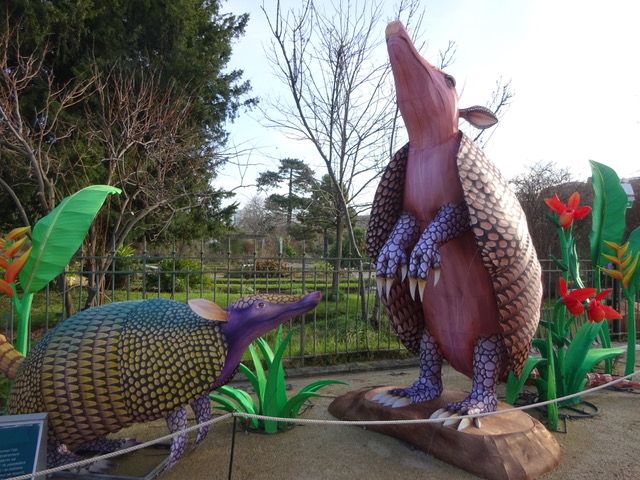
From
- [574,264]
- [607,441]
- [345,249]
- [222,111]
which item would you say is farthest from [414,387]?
[345,249]

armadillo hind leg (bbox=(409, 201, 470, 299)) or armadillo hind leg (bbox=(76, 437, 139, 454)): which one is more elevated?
armadillo hind leg (bbox=(409, 201, 470, 299))

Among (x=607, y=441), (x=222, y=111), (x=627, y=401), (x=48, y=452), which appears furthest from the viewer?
(x=222, y=111)

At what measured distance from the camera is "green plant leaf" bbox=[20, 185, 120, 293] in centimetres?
310

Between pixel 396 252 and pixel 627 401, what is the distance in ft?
10.9

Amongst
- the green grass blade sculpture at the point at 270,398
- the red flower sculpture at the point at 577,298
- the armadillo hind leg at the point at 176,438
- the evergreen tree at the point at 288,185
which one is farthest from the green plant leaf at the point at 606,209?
the evergreen tree at the point at 288,185

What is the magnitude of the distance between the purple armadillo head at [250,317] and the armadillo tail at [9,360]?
1212mm

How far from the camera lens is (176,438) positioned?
109 inches

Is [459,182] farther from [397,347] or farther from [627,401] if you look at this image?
[397,347]

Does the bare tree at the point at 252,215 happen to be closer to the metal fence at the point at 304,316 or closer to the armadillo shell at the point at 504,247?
the metal fence at the point at 304,316

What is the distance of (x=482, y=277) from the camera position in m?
3.08

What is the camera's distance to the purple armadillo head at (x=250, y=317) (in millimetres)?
2764

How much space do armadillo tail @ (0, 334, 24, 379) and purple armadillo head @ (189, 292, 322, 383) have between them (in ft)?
3.98

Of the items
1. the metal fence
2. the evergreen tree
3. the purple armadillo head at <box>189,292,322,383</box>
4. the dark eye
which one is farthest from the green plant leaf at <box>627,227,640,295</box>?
the evergreen tree

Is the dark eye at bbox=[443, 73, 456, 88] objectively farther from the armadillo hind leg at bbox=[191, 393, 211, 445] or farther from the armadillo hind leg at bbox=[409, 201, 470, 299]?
the armadillo hind leg at bbox=[191, 393, 211, 445]
